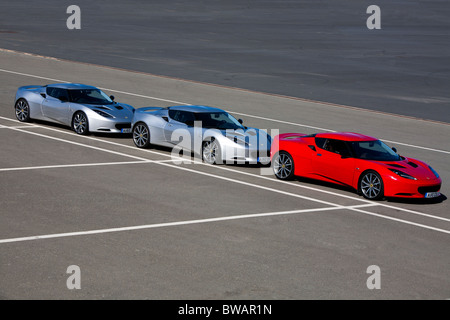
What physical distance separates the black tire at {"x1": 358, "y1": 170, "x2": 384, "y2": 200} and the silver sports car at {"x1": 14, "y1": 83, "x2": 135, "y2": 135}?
8.03 m

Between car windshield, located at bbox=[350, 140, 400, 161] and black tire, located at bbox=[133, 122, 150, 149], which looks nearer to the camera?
car windshield, located at bbox=[350, 140, 400, 161]

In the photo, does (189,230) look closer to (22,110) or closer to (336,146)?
(336,146)

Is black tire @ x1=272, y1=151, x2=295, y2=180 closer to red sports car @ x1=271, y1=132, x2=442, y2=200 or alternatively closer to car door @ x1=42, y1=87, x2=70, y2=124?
red sports car @ x1=271, y1=132, x2=442, y2=200

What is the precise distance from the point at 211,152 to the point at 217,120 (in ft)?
4.37

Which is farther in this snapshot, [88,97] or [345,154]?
[88,97]

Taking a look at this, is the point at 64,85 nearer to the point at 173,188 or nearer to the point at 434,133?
the point at 173,188

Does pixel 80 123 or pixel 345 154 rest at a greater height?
pixel 80 123

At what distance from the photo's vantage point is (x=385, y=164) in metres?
16.7

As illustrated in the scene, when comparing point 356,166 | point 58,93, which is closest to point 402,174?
point 356,166

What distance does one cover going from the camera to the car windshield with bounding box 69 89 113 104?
22594 millimetres

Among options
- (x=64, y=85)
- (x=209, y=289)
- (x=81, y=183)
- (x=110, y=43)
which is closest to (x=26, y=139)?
(x=64, y=85)

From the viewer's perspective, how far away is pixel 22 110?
23.3 metres

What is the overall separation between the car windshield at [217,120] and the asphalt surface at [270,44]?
1068 cm

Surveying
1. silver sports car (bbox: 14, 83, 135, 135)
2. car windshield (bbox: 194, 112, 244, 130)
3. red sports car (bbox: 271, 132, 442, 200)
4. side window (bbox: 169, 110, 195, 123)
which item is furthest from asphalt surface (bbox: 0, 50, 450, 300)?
car windshield (bbox: 194, 112, 244, 130)
